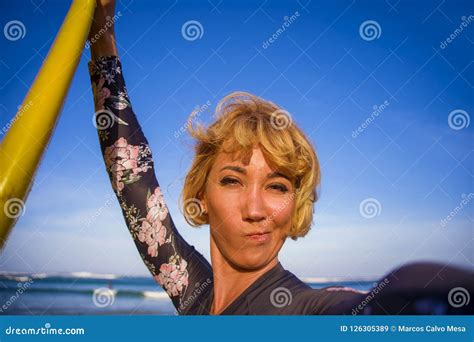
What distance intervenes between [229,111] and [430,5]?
5.77 feet

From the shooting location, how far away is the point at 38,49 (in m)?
4.58

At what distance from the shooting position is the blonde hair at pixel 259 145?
399 cm

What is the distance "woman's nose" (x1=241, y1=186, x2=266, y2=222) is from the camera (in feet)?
13.1
